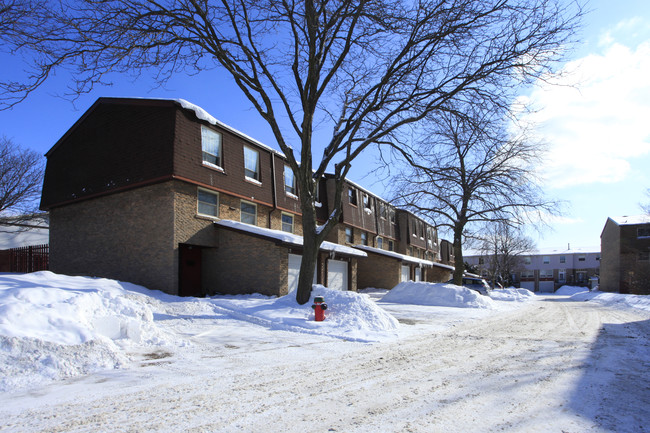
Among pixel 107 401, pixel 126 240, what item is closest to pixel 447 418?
pixel 107 401

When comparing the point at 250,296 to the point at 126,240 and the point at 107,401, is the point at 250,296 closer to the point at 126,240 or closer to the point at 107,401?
the point at 126,240

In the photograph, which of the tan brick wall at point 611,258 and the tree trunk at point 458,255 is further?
the tan brick wall at point 611,258

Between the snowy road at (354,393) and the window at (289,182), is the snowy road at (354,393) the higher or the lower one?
the lower one

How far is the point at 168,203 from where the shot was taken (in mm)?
14961

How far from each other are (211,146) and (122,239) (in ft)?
17.0

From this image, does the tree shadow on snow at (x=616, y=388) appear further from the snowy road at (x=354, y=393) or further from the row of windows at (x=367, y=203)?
the row of windows at (x=367, y=203)

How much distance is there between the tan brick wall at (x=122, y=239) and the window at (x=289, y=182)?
7539 mm

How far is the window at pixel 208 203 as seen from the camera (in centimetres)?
1638

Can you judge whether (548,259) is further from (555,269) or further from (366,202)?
(366,202)

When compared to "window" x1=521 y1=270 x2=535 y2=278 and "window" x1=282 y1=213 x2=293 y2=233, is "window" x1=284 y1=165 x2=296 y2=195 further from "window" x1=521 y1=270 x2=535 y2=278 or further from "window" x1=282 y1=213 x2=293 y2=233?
"window" x1=521 y1=270 x2=535 y2=278

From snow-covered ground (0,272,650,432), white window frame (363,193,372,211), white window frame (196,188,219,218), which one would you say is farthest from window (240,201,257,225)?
white window frame (363,193,372,211)

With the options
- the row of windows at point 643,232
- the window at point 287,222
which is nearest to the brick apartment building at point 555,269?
the row of windows at point 643,232

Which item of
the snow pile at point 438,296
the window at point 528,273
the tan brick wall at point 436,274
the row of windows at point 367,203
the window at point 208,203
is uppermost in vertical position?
the row of windows at point 367,203

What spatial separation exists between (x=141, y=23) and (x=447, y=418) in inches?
456
